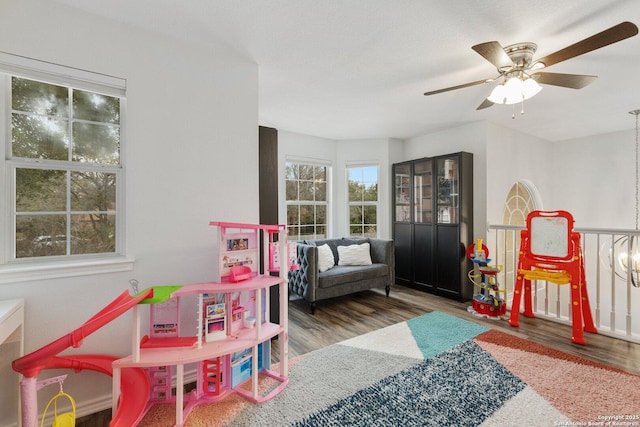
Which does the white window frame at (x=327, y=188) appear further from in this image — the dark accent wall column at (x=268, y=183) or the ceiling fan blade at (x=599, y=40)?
the ceiling fan blade at (x=599, y=40)

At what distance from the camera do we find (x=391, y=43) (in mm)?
2209

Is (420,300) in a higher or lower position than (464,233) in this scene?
lower

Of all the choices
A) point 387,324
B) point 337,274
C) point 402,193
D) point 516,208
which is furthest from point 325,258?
point 516,208

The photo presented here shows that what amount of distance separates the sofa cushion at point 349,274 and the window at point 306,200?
1.14 metres

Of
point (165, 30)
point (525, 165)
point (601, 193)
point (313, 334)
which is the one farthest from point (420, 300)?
point (165, 30)

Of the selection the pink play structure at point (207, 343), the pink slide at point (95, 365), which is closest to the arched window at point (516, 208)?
the pink play structure at point (207, 343)

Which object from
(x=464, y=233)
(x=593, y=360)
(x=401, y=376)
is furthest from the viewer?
(x=464, y=233)

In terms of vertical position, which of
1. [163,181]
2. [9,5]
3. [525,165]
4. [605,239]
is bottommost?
[605,239]

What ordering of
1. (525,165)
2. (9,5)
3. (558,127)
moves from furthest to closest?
1. (525,165)
2. (558,127)
3. (9,5)

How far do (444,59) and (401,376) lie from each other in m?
2.56

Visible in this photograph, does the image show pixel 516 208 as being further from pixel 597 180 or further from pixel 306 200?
pixel 306 200

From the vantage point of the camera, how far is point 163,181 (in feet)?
6.81

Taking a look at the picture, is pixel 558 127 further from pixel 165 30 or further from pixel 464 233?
pixel 165 30

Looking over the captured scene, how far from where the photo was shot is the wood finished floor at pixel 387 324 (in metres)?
2.47
